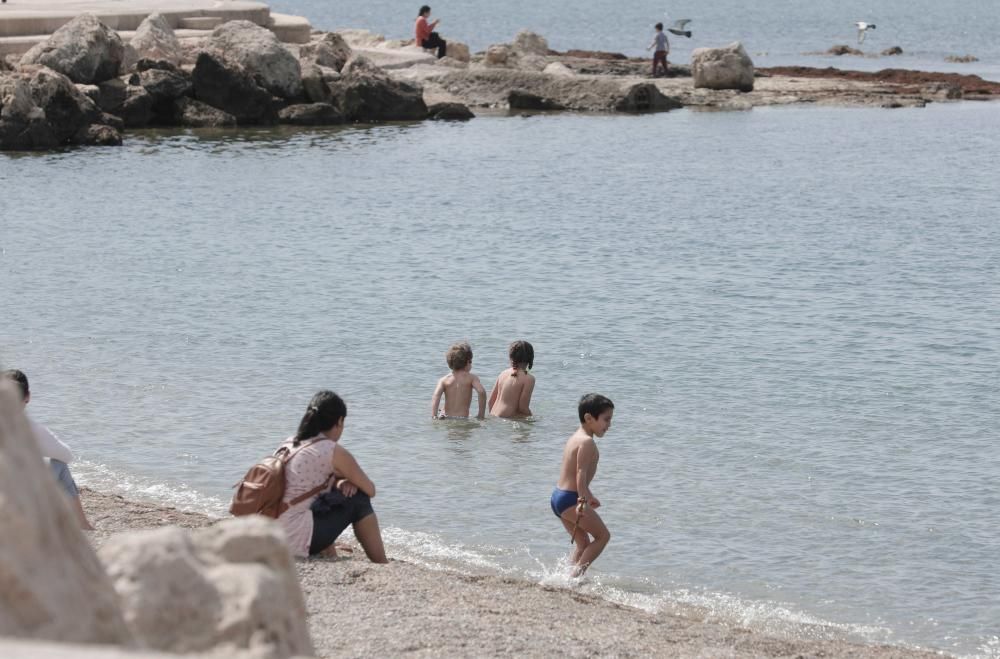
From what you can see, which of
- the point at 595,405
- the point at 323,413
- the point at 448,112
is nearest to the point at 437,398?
the point at 595,405

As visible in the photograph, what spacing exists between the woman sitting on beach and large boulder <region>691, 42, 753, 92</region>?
37.0 metres

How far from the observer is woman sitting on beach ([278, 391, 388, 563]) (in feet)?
28.5

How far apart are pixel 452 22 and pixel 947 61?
50419 mm

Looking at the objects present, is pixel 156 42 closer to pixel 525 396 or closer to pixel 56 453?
pixel 525 396

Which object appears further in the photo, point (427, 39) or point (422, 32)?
point (427, 39)

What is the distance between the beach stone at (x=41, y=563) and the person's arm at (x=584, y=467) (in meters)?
6.29

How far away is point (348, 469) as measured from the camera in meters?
8.75

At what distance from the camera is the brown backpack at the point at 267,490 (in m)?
8.68

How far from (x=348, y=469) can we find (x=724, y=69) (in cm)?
3736

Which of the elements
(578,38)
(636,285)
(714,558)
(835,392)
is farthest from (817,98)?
(578,38)

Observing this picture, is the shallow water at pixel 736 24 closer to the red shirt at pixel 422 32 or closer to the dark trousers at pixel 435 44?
the dark trousers at pixel 435 44

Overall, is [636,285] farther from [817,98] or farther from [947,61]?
[947,61]

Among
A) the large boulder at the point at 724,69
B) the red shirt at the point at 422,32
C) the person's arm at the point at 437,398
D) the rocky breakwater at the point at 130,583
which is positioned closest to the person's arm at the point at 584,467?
the person's arm at the point at 437,398

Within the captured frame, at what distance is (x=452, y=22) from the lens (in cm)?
10444
